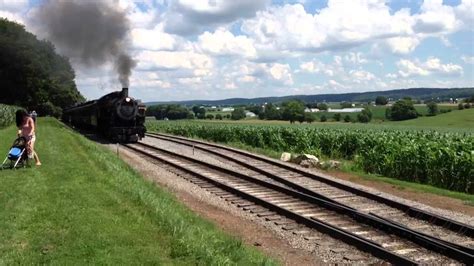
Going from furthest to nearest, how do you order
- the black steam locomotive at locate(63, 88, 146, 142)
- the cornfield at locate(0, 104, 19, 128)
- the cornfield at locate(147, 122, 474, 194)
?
the cornfield at locate(0, 104, 19, 128) < the black steam locomotive at locate(63, 88, 146, 142) < the cornfield at locate(147, 122, 474, 194)

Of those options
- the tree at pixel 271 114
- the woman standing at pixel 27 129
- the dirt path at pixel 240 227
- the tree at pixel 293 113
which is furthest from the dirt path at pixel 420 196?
the tree at pixel 271 114

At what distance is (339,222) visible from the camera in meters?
11.3

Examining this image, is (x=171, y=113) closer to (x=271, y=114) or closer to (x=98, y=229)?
(x=271, y=114)

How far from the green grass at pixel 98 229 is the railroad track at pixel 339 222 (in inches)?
82.9

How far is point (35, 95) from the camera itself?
7350 centimetres

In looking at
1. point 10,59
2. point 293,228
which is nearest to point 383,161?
point 293,228

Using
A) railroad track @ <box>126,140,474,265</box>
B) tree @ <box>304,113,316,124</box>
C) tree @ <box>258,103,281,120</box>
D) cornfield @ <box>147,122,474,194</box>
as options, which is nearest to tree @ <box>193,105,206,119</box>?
tree @ <box>258,103,281,120</box>

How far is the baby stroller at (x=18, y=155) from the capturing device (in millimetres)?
14477

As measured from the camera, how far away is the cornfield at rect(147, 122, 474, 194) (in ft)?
Result: 58.4

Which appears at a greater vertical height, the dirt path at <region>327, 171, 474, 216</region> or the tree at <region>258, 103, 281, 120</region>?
the tree at <region>258, 103, 281, 120</region>

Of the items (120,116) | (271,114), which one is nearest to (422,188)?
(120,116)

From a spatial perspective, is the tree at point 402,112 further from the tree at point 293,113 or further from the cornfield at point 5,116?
the cornfield at point 5,116

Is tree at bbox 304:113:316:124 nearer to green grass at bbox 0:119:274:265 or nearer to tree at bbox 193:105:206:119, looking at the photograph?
tree at bbox 193:105:206:119

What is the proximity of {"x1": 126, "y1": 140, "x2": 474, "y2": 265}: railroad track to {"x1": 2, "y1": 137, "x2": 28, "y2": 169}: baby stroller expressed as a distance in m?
5.66
